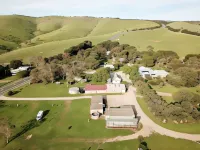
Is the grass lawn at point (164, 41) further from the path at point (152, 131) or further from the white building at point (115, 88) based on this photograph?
the path at point (152, 131)

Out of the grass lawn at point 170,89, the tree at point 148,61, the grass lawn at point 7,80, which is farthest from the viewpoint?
the tree at point 148,61

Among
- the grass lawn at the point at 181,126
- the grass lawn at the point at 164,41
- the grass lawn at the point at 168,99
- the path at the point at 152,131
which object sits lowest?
the path at the point at 152,131

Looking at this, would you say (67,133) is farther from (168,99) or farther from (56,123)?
(168,99)

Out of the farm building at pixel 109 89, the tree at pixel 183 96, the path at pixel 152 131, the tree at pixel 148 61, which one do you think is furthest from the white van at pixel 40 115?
the tree at pixel 148 61

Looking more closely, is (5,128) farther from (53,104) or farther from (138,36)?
(138,36)

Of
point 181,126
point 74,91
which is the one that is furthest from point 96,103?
point 181,126

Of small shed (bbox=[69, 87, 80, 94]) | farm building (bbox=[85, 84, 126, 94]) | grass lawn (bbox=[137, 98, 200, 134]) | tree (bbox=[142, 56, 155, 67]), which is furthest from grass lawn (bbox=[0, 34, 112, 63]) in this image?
grass lawn (bbox=[137, 98, 200, 134])

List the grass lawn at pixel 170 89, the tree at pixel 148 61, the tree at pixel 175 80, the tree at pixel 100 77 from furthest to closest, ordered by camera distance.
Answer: the tree at pixel 148 61 → the tree at pixel 100 77 → the tree at pixel 175 80 → the grass lawn at pixel 170 89

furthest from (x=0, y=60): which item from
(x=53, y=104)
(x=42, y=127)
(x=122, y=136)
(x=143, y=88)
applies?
(x=122, y=136)
